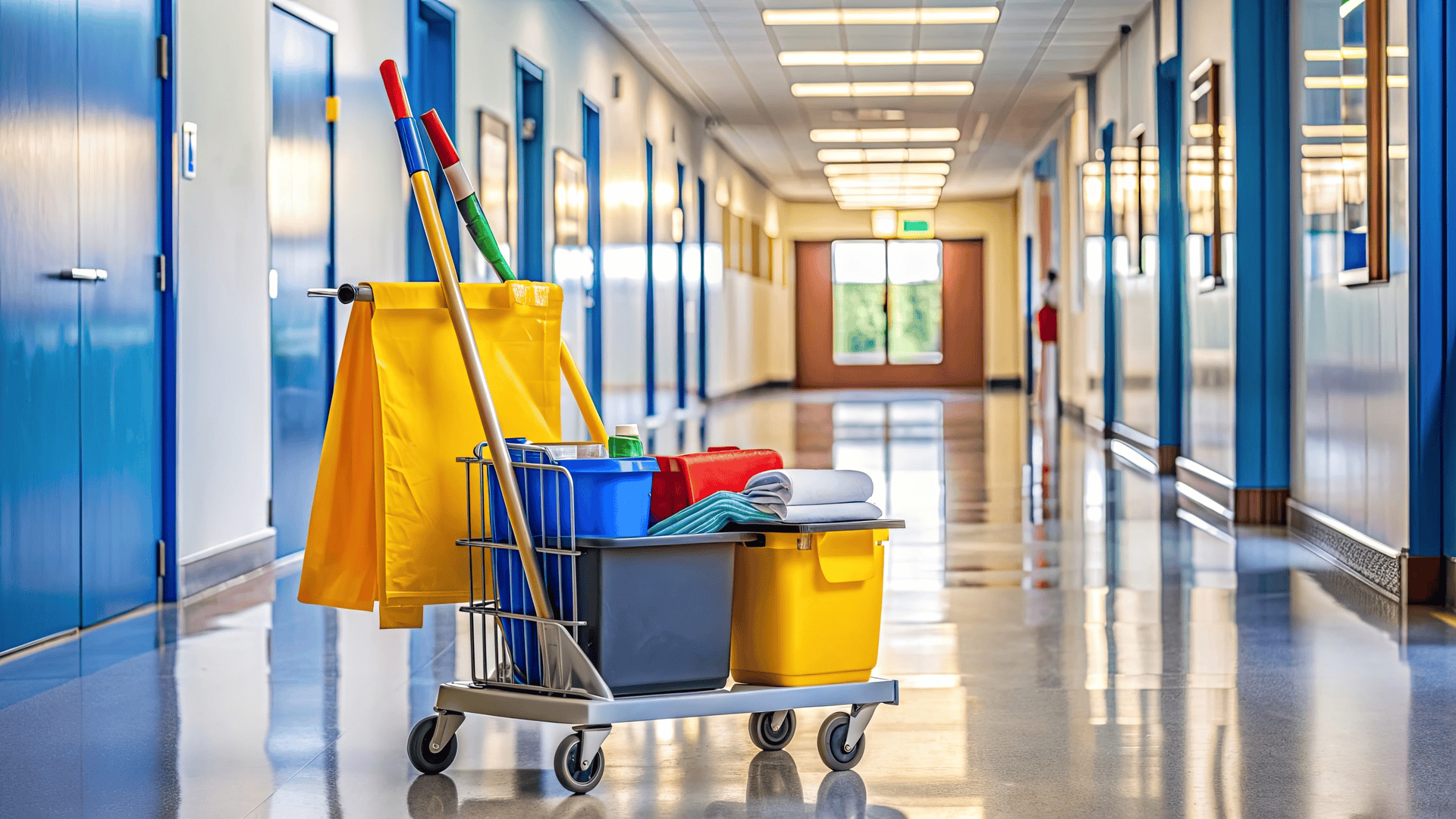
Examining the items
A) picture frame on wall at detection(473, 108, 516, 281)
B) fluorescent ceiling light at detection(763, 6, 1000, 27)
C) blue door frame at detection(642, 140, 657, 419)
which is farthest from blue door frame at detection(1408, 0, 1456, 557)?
blue door frame at detection(642, 140, 657, 419)

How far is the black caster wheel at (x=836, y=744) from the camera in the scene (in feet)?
8.94

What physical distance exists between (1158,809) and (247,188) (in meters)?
4.00

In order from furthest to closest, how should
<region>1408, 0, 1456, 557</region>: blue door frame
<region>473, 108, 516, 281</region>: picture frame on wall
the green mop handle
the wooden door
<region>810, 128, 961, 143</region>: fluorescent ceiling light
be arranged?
the wooden door → <region>810, 128, 961, 143</region>: fluorescent ceiling light → <region>473, 108, 516, 281</region>: picture frame on wall → <region>1408, 0, 1456, 557</region>: blue door frame → the green mop handle

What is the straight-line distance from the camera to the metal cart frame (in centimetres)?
256

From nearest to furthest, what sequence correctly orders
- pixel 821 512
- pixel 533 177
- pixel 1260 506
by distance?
pixel 821 512, pixel 1260 506, pixel 533 177

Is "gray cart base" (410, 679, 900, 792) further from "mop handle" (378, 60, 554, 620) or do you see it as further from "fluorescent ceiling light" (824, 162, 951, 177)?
"fluorescent ceiling light" (824, 162, 951, 177)

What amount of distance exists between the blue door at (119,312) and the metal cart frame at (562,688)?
6.65ft

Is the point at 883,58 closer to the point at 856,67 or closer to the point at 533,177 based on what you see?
the point at 856,67

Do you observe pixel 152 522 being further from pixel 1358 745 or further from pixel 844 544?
pixel 1358 745

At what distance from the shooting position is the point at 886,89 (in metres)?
13.9

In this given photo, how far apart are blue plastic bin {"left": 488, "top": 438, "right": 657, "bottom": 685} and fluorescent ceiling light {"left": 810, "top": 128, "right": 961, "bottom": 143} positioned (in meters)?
14.4

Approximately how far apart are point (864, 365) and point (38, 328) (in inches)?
928

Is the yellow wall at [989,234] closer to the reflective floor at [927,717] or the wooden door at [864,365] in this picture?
the wooden door at [864,365]

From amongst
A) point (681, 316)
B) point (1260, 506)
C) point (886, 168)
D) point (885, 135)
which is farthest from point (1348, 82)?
point (886, 168)
